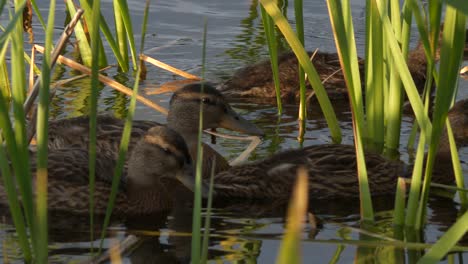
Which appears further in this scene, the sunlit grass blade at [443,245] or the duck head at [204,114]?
the duck head at [204,114]

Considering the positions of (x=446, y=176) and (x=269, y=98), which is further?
(x=269, y=98)

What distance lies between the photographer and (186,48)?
9.23m

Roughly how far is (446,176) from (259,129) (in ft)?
4.14

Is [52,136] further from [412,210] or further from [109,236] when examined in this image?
[412,210]

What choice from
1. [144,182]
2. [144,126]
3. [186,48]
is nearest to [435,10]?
[144,182]

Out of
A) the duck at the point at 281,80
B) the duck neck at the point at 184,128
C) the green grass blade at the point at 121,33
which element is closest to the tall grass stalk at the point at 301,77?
the duck neck at the point at 184,128

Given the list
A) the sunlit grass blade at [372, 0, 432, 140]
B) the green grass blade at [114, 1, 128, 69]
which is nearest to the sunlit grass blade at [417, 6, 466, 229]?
the sunlit grass blade at [372, 0, 432, 140]

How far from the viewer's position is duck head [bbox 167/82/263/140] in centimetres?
672

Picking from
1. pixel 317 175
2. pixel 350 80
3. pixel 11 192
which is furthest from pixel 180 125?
pixel 11 192

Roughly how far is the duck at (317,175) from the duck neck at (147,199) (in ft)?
1.17

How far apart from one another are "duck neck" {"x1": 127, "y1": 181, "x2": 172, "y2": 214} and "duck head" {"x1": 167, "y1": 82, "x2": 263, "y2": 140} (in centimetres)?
101

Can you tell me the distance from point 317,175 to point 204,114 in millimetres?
946

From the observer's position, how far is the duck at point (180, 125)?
6.46 meters

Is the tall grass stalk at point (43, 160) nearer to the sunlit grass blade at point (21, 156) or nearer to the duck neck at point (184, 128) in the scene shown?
the sunlit grass blade at point (21, 156)
